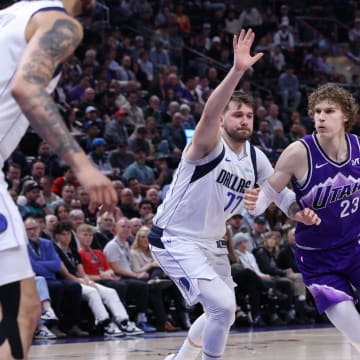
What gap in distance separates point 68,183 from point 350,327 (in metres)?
8.29

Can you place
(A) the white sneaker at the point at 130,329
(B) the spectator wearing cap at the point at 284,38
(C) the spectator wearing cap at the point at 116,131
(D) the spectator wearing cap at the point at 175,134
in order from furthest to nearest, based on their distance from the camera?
(B) the spectator wearing cap at the point at 284,38
(D) the spectator wearing cap at the point at 175,134
(C) the spectator wearing cap at the point at 116,131
(A) the white sneaker at the point at 130,329

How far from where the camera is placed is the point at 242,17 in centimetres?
2431

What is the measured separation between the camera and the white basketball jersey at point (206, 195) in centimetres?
687

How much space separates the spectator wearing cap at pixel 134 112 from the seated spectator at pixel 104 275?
504cm

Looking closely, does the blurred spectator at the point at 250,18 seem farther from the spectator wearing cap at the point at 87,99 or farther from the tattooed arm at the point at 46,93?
the tattooed arm at the point at 46,93

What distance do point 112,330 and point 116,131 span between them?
16.4 ft

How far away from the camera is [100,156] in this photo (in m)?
15.4

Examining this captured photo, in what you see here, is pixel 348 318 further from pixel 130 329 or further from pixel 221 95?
pixel 130 329

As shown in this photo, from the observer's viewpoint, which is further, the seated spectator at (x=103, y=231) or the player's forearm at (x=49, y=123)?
the seated spectator at (x=103, y=231)

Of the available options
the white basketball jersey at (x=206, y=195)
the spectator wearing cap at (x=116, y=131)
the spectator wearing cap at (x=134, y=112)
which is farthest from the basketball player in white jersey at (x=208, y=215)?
the spectator wearing cap at (x=134, y=112)

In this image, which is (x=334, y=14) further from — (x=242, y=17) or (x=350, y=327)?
(x=350, y=327)

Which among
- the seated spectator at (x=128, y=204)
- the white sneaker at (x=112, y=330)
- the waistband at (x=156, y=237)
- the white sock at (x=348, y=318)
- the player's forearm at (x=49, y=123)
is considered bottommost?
the white sneaker at (x=112, y=330)

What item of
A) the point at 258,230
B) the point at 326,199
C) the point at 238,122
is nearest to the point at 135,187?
the point at 258,230

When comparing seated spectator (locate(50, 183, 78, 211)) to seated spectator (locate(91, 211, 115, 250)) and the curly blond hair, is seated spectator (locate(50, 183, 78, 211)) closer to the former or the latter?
seated spectator (locate(91, 211, 115, 250))
